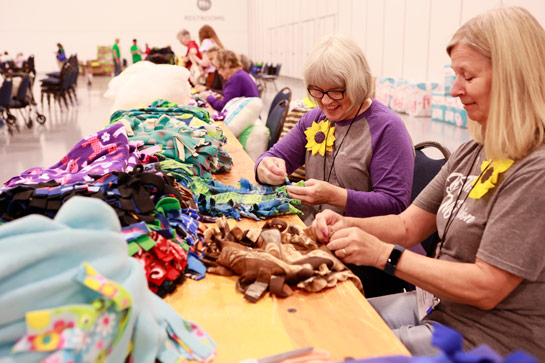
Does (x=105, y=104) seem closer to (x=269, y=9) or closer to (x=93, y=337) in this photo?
(x=269, y=9)

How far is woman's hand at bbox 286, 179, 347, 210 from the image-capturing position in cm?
183

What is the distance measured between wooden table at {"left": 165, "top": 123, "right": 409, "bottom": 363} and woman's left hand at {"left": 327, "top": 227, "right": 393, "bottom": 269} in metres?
0.14

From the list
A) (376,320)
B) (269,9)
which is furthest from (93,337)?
(269,9)

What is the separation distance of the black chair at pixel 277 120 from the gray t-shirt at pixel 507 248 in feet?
8.11

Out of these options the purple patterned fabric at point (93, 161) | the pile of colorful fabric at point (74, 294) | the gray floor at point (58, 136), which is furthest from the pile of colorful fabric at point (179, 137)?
the gray floor at point (58, 136)

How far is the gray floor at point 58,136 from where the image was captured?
6.33 m

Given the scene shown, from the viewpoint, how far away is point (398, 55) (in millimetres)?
9711

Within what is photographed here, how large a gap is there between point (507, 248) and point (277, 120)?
10.2ft

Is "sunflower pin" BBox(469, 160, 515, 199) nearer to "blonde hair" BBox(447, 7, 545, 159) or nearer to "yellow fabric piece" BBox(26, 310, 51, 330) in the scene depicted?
"blonde hair" BBox(447, 7, 545, 159)

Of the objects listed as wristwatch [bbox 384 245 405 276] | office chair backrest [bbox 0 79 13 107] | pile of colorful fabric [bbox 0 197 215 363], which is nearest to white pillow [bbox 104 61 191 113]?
wristwatch [bbox 384 245 405 276]

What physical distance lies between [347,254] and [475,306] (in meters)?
0.39

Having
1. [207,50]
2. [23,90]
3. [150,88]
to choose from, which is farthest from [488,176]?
[23,90]

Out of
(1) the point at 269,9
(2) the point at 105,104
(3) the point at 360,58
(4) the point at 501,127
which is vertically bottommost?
(2) the point at 105,104

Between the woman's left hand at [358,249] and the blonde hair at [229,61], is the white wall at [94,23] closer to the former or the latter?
the blonde hair at [229,61]
